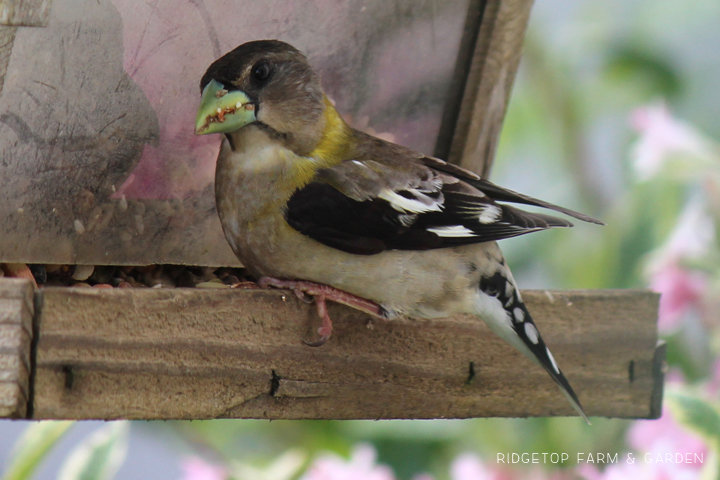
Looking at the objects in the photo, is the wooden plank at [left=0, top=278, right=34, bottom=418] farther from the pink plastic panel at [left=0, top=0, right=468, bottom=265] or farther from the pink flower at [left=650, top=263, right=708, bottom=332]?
the pink flower at [left=650, top=263, right=708, bottom=332]

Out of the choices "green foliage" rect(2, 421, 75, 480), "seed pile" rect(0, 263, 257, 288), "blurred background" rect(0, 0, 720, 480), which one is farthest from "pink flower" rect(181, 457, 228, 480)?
"seed pile" rect(0, 263, 257, 288)

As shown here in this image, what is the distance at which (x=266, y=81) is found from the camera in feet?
5.61

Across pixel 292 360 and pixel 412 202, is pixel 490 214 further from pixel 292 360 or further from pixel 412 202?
pixel 292 360

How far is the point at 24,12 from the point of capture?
138 cm

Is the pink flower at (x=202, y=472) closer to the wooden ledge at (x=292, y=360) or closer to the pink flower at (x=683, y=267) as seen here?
the wooden ledge at (x=292, y=360)

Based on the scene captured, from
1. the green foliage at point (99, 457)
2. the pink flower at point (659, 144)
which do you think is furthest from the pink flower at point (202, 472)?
the pink flower at point (659, 144)

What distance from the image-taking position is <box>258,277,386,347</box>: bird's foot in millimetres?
1600

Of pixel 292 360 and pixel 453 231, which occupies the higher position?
pixel 453 231

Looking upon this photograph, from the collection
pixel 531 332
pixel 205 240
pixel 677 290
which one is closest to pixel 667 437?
pixel 677 290

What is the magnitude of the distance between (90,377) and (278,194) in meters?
0.53

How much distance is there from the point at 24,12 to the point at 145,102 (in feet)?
1.22

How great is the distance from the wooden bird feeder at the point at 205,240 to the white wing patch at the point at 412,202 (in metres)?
0.23

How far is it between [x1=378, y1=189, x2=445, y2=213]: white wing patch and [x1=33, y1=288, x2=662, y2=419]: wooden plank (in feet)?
0.75

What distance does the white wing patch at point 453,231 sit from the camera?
1.76 meters
